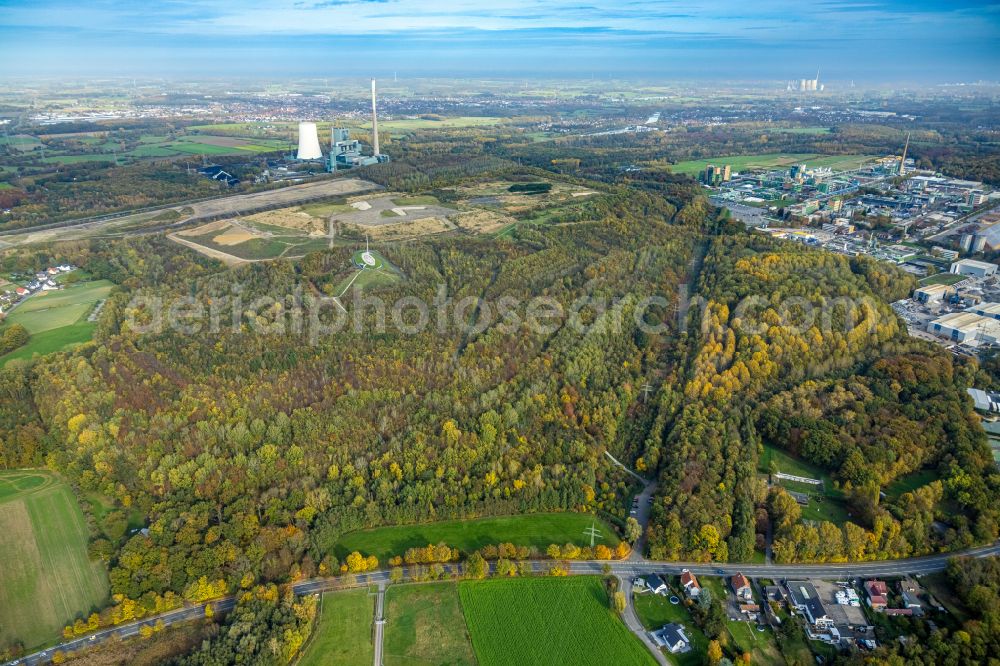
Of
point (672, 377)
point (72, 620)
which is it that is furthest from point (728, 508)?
point (72, 620)

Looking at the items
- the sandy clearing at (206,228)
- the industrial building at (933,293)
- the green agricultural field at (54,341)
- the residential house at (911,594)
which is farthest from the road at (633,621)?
the sandy clearing at (206,228)

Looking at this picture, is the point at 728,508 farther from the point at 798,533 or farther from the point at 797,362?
the point at 797,362

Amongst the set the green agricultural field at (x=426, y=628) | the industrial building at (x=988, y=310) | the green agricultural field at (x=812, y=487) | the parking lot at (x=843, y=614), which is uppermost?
the industrial building at (x=988, y=310)

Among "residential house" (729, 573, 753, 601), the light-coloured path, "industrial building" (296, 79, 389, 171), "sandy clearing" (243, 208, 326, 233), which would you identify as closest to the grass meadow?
"sandy clearing" (243, 208, 326, 233)

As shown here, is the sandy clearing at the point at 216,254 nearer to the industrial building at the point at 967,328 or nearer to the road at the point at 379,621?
the road at the point at 379,621

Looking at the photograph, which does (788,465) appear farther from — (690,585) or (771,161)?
(771,161)

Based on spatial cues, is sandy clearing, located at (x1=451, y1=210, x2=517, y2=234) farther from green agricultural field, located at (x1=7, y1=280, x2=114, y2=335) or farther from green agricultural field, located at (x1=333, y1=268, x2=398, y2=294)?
green agricultural field, located at (x1=7, y1=280, x2=114, y2=335)
